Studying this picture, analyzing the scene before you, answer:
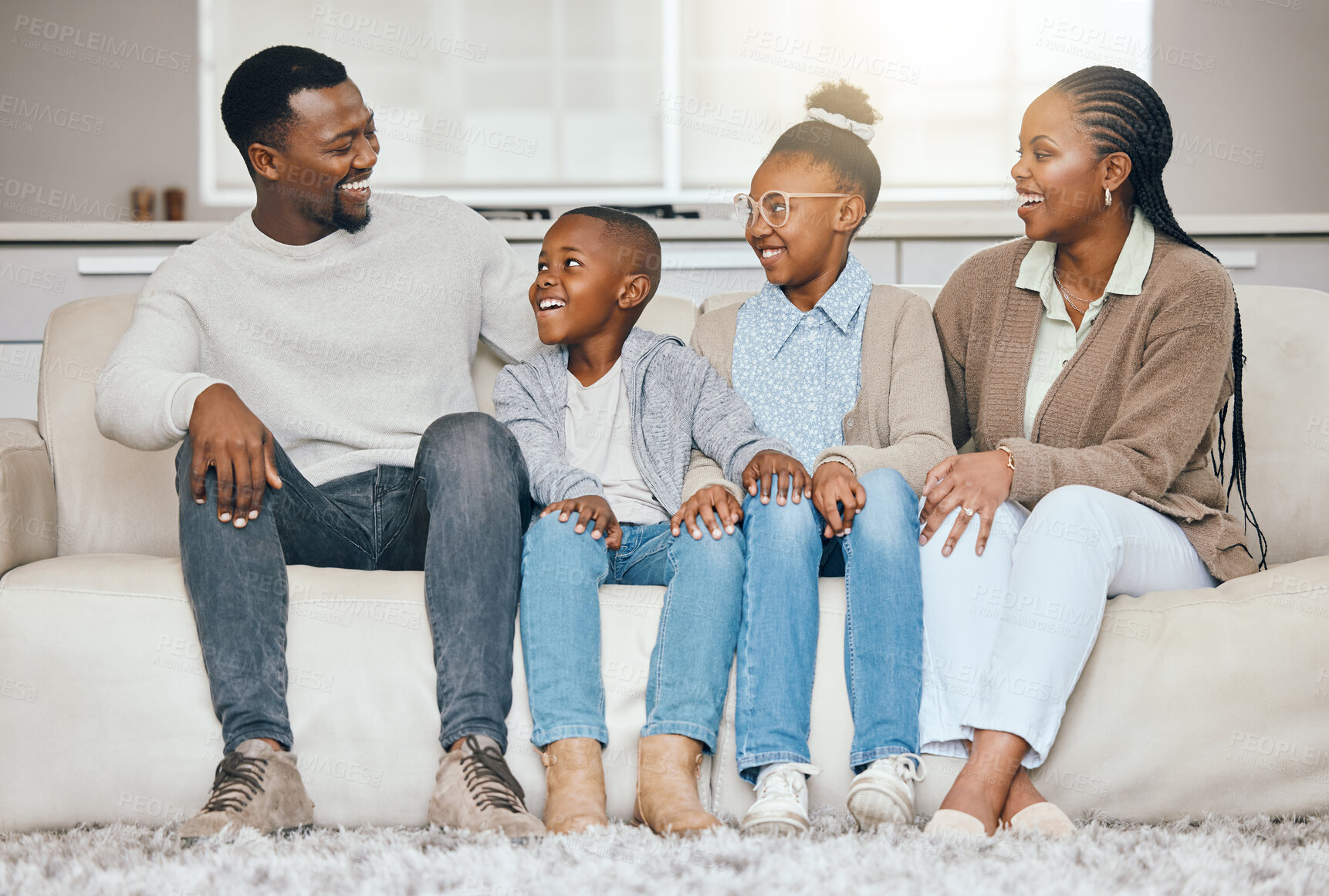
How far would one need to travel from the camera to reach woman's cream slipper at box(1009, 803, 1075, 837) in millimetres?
1176

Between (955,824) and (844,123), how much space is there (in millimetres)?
1148

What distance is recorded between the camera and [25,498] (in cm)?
153

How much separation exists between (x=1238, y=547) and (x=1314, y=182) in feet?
12.0

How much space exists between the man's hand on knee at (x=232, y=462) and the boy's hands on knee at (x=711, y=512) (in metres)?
0.50

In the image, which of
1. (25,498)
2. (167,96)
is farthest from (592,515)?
(167,96)

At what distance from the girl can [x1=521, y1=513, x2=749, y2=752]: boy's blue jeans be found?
0.10ft

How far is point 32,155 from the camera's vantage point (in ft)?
14.3

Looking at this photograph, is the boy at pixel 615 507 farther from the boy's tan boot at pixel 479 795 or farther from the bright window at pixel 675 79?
the bright window at pixel 675 79

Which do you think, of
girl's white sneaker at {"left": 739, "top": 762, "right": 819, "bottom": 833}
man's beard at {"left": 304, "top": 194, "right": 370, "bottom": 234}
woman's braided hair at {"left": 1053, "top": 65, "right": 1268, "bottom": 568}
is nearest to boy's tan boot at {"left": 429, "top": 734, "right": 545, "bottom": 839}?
girl's white sneaker at {"left": 739, "top": 762, "right": 819, "bottom": 833}

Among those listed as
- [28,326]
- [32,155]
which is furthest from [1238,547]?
[32,155]

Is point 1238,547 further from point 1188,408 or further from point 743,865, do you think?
point 743,865

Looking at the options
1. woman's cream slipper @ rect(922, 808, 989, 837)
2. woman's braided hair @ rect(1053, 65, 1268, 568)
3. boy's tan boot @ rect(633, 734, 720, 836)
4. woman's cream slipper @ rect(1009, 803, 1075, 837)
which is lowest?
woman's cream slipper @ rect(1009, 803, 1075, 837)

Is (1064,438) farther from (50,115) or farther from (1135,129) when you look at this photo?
(50,115)

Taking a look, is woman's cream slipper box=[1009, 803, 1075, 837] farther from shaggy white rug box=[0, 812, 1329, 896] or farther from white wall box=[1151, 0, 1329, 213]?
white wall box=[1151, 0, 1329, 213]
